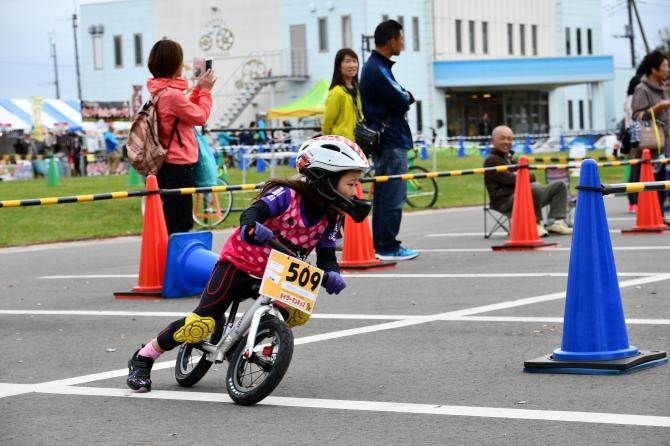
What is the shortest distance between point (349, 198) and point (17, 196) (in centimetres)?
2467

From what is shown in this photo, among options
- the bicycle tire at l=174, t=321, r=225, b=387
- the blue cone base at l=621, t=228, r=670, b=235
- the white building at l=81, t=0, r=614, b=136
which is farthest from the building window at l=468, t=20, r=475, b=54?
the bicycle tire at l=174, t=321, r=225, b=387

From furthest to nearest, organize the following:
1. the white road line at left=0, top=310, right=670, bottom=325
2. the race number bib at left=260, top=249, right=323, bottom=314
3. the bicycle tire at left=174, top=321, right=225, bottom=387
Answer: the white road line at left=0, top=310, right=670, bottom=325, the bicycle tire at left=174, top=321, right=225, bottom=387, the race number bib at left=260, top=249, right=323, bottom=314

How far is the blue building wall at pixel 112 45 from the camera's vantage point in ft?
250

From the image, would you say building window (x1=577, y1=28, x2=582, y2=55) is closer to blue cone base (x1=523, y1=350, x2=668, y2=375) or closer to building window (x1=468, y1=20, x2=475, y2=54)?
building window (x1=468, y1=20, x2=475, y2=54)

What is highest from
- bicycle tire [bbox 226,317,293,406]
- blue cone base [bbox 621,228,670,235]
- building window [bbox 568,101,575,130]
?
building window [bbox 568,101,575,130]

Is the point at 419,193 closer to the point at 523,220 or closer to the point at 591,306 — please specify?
the point at 523,220

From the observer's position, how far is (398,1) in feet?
231

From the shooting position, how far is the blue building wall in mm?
76250

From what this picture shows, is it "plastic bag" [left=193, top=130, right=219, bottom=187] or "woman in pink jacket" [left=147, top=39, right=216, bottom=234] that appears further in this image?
"plastic bag" [left=193, top=130, right=219, bottom=187]

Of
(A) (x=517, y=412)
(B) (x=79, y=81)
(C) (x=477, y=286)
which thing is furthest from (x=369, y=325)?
(B) (x=79, y=81)

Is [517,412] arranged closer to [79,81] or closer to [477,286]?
[477,286]

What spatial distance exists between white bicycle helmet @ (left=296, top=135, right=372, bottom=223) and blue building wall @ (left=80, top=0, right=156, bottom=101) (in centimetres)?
7038

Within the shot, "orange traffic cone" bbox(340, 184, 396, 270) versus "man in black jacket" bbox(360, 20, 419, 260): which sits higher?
"man in black jacket" bbox(360, 20, 419, 260)

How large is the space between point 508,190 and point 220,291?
9277 mm
